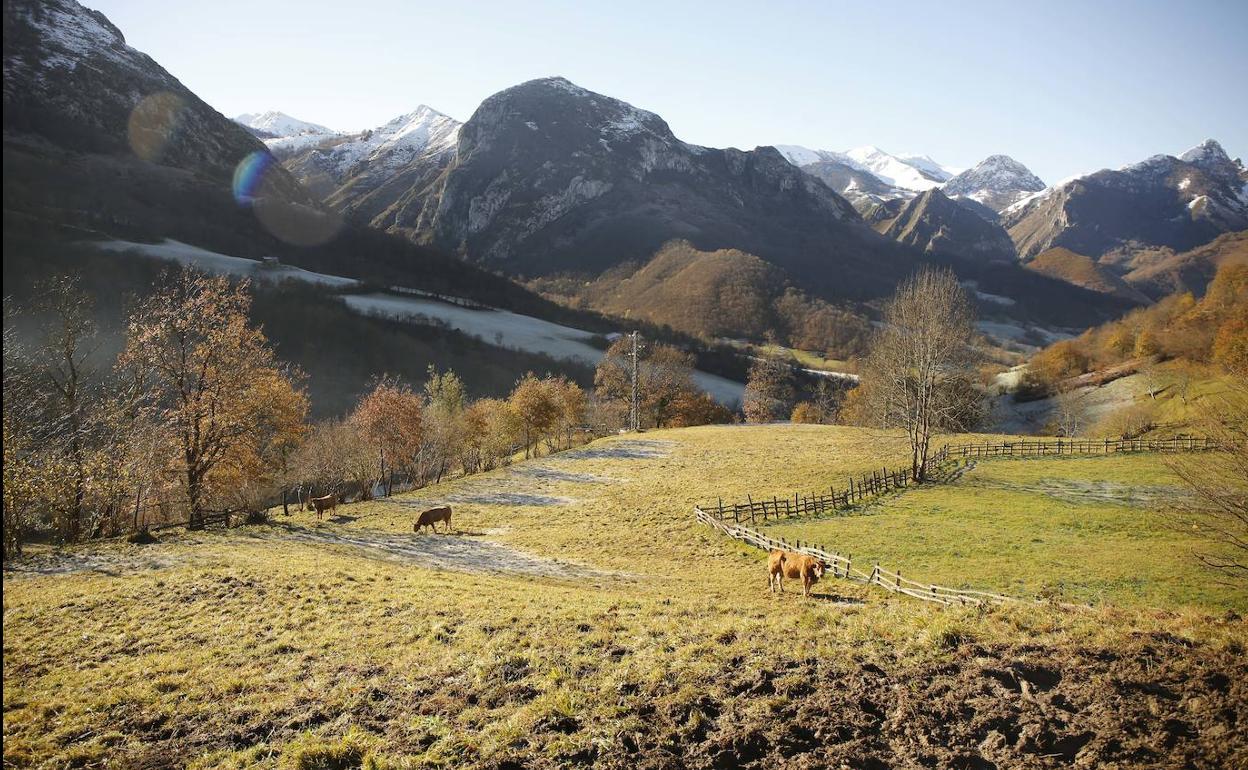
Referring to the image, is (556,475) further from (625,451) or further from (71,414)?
(71,414)

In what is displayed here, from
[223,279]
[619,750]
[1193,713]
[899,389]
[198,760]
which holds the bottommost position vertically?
A: [198,760]

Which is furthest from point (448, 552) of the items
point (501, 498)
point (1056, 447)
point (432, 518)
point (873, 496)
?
point (1056, 447)

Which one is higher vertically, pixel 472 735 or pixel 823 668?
pixel 823 668

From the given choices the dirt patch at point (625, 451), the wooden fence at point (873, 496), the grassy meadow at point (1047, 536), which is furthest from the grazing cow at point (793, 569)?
the dirt patch at point (625, 451)

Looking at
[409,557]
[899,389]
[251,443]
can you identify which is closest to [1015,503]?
[899,389]

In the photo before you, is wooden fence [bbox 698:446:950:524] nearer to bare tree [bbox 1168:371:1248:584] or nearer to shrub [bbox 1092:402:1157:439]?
bare tree [bbox 1168:371:1248:584]

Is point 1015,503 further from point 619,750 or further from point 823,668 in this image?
point 619,750

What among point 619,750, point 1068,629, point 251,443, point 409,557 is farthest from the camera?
point 251,443

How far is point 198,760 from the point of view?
34.2 ft

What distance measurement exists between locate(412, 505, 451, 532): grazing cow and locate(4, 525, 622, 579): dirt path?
115 centimetres

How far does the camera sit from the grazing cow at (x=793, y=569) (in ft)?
70.2

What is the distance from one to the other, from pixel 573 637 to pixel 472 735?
463 cm

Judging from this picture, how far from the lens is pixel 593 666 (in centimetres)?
1327

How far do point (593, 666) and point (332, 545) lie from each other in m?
21.5
